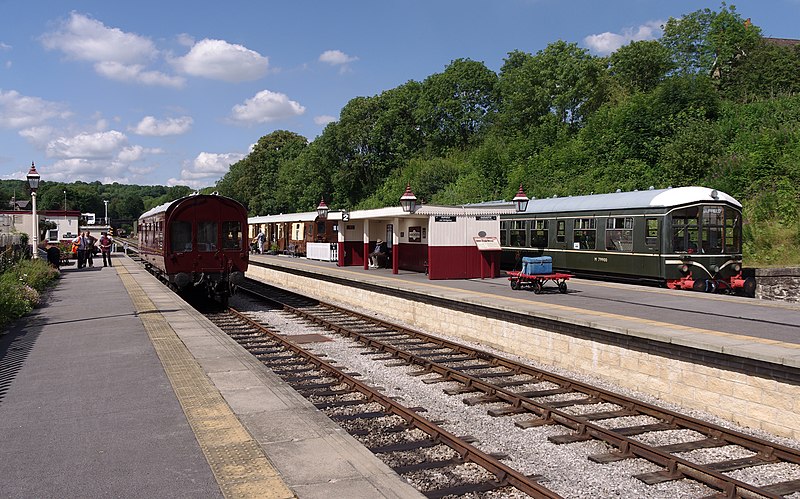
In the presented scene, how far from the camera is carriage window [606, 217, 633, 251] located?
20.1m

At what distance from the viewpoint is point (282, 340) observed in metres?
13.6

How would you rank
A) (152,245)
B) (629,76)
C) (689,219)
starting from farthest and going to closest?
(629,76)
(152,245)
(689,219)

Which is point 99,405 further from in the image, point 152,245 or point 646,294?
point 152,245

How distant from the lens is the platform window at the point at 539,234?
960 inches

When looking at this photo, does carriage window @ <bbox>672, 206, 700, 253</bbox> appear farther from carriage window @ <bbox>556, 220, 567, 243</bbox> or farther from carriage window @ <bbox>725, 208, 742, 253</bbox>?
carriage window @ <bbox>556, 220, 567, 243</bbox>

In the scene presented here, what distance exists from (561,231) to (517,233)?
3.22 m

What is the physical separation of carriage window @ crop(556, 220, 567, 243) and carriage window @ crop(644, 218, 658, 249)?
4.08 metres

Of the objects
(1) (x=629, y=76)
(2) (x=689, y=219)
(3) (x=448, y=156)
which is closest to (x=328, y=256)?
(2) (x=689, y=219)

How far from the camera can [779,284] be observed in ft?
65.4

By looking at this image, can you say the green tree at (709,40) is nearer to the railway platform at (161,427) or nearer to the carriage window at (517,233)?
the carriage window at (517,233)

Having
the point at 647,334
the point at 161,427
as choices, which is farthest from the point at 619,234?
the point at 161,427

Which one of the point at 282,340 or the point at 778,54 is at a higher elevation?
the point at 778,54

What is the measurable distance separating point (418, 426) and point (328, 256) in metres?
28.1

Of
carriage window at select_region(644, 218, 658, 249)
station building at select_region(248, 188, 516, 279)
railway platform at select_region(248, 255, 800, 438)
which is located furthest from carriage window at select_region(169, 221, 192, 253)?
carriage window at select_region(644, 218, 658, 249)
